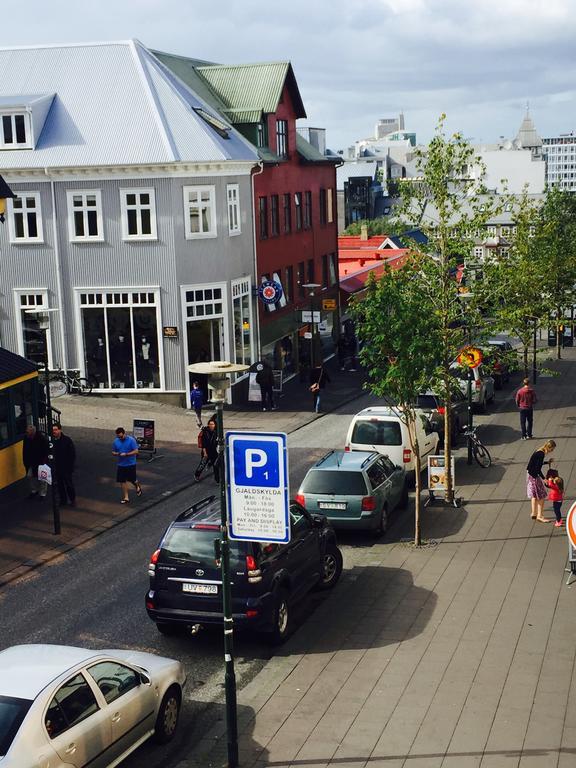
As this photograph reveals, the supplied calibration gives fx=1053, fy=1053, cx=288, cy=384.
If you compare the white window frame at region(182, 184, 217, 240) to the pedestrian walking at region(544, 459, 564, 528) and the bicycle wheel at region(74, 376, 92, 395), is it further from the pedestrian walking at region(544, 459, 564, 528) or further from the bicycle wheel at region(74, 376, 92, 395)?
the pedestrian walking at region(544, 459, 564, 528)

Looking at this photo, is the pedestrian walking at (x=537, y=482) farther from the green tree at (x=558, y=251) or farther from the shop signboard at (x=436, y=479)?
the green tree at (x=558, y=251)

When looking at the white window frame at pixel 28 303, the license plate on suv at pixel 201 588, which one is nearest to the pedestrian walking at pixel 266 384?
the white window frame at pixel 28 303

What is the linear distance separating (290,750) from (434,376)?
10770 mm

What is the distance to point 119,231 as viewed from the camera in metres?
34.6

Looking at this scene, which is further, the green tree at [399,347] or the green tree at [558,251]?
the green tree at [558,251]

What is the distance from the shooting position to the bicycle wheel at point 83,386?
34.8m

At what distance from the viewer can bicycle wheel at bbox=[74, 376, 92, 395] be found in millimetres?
34847

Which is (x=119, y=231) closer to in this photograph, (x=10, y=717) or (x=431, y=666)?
(x=431, y=666)

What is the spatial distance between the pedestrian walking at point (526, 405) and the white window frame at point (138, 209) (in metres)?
12.9

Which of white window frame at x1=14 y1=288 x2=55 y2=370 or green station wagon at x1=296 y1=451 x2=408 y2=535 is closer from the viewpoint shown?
green station wagon at x1=296 y1=451 x2=408 y2=535

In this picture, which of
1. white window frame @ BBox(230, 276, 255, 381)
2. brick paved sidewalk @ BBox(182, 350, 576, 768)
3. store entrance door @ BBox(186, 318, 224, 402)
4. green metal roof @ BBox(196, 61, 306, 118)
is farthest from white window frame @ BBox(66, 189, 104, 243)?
brick paved sidewalk @ BBox(182, 350, 576, 768)

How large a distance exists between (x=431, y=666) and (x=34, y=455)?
12.5m

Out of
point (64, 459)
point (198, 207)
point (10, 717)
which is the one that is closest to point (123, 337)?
point (198, 207)

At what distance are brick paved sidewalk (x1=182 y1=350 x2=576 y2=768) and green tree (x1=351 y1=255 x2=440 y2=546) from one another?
1885 mm
